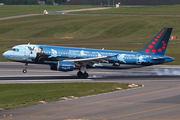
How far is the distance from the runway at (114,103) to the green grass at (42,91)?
1.99 meters

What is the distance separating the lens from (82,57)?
44.0 metres

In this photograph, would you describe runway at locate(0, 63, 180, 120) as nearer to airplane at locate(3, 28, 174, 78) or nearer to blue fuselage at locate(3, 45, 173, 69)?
airplane at locate(3, 28, 174, 78)

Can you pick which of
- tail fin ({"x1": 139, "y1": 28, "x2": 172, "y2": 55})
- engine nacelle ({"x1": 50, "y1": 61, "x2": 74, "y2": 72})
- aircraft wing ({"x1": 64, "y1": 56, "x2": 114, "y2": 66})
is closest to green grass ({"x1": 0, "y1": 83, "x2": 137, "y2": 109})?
engine nacelle ({"x1": 50, "y1": 61, "x2": 74, "y2": 72})

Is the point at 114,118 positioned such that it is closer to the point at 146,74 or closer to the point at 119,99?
the point at 119,99

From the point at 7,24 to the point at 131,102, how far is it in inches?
4423

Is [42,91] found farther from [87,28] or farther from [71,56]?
[87,28]

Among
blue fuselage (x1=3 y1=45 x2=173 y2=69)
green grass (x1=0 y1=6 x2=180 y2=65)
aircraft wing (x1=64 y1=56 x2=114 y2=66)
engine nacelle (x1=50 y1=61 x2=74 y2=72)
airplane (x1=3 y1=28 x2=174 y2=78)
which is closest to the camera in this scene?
engine nacelle (x1=50 y1=61 x2=74 y2=72)

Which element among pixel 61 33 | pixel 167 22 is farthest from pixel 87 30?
pixel 167 22

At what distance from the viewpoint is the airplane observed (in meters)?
42.8

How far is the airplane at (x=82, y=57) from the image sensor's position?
141 ft

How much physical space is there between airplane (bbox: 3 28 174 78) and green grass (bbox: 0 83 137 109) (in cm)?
504

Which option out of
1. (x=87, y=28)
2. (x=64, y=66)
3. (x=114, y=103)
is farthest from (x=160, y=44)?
(x=87, y=28)

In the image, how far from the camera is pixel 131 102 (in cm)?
2862

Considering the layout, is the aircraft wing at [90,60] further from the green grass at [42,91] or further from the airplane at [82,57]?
the green grass at [42,91]
